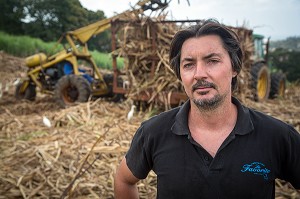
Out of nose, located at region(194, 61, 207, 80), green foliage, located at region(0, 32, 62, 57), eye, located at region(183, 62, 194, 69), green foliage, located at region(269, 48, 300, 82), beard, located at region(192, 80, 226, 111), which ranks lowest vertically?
green foliage, located at region(269, 48, 300, 82)

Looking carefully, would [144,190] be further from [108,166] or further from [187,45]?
[187,45]

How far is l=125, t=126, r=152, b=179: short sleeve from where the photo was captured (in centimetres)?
185

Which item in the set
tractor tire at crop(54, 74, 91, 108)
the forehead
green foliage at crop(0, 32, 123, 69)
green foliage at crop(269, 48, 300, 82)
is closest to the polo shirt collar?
the forehead

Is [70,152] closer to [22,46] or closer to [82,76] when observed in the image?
[82,76]

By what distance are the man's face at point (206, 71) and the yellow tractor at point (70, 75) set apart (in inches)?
203

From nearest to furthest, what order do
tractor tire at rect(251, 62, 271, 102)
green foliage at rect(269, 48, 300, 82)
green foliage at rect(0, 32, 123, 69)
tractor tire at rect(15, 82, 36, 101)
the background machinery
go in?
the background machinery < tractor tire at rect(251, 62, 271, 102) < tractor tire at rect(15, 82, 36, 101) < green foliage at rect(0, 32, 123, 69) < green foliage at rect(269, 48, 300, 82)

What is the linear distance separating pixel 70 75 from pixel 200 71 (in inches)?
263

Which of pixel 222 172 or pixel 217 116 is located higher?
pixel 217 116

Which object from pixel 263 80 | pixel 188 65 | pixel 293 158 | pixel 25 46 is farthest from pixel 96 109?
pixel 25 46

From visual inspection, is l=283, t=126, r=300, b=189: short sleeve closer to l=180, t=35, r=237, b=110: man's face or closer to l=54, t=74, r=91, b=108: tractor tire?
l=180, t=35, r=237, b=110: man's face

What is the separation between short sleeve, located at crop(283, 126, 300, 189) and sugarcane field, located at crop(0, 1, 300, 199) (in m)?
1.54

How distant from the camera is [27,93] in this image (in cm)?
962

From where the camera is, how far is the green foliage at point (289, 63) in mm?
18359

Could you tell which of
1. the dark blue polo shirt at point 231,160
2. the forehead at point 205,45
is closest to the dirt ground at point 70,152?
the dark blue polo shirt at point 231,160
